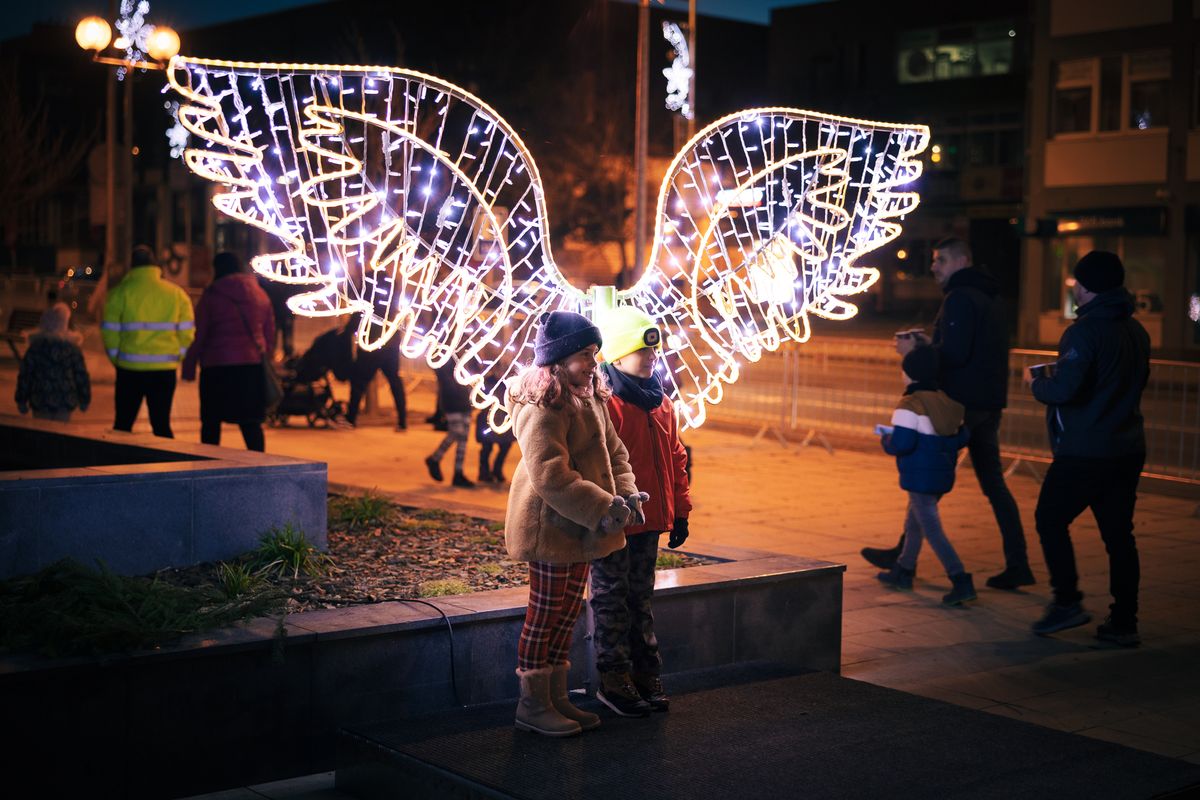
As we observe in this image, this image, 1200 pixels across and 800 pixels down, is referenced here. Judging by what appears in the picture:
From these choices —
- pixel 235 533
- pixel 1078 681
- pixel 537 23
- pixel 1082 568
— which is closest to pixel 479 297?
pixel 235 533

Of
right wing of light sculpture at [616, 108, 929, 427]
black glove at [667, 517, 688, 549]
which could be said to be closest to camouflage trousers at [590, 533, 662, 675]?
black glove at [667, 517, 688, 549]

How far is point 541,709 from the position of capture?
5.50 m

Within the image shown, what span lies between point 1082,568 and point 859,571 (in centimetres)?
153

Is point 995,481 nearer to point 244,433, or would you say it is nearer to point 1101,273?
point 1101,273

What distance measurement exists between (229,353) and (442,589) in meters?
4.75

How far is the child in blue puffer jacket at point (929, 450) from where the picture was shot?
859 centimetres

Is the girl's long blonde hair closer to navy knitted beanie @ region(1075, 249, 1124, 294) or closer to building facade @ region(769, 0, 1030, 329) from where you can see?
navy knitted beanie @ region(1075, 249, 1124, 294)

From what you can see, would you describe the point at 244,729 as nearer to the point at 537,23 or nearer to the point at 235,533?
the point at 235,533

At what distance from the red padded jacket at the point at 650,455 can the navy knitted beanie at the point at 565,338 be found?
50 cm

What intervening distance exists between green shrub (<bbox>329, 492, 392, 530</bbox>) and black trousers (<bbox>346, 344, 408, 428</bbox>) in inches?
297

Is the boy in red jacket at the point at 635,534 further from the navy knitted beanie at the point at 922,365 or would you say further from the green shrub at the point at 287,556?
the navy knitted beanie at the point at 922,365

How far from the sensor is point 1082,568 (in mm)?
9828

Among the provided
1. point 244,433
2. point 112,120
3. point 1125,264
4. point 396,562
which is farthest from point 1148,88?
point 396,562

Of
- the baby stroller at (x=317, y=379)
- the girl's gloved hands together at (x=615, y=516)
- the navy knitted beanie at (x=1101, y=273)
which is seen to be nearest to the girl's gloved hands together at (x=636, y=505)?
the girl's gloved hands together at (x=615, y=516)
